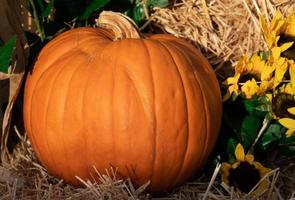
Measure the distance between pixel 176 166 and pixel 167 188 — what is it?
0.10 metres

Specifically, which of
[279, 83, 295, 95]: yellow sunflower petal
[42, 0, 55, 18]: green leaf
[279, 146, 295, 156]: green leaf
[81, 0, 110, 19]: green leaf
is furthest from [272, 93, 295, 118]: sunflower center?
[42, 0, 55, 18]: green leaf

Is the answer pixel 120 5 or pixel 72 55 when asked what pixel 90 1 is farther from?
pixel 72 55

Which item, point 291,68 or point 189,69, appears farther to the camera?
point 291,68

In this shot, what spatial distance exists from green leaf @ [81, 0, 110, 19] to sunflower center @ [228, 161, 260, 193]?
24.8 inches

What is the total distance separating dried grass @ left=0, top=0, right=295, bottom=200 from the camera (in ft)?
5.20

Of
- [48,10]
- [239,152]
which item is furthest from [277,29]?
[48,10]

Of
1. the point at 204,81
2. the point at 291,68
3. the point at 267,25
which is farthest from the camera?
the point at 267,25

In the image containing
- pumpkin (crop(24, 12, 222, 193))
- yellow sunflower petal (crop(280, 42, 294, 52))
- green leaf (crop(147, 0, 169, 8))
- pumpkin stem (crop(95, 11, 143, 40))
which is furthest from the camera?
green leaf (crop(147, 0, 169, 8))

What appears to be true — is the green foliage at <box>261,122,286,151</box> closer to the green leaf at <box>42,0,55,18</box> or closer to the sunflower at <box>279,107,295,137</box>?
the sunflower at <box>279,107,295,137</box>

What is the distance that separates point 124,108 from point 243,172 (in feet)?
1.31

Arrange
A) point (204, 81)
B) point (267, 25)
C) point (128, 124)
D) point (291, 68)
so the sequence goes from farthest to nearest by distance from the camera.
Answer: point (267, 25) → point (291, 68) → point (204, 81) → point (128, 124)

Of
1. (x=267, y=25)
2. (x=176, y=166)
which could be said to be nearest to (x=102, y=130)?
(x=176, y=166)

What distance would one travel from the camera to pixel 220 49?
74.4 inches

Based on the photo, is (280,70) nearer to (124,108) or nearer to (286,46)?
(286,46)
